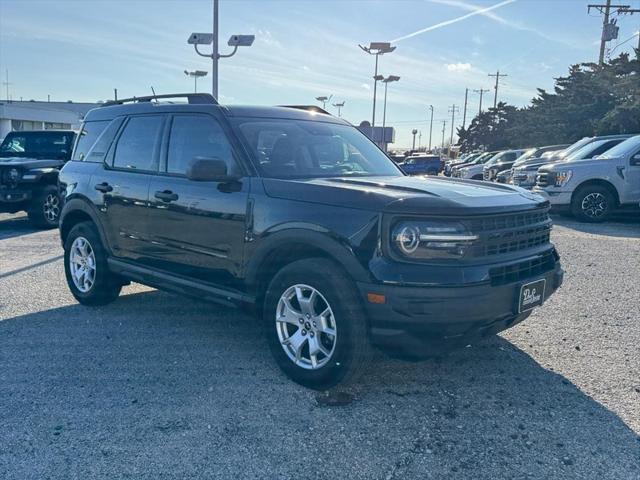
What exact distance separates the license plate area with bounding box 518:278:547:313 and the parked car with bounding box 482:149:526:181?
1884 centimetres

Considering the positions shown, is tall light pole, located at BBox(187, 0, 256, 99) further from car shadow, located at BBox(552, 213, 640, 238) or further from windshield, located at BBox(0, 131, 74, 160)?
car shadow, located at BBox(552, 213, 640, 238)

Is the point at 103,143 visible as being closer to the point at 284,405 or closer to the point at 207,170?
the point at 207,170

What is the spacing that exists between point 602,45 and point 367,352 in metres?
42.3

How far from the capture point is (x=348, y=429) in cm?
317

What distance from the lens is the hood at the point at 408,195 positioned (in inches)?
125

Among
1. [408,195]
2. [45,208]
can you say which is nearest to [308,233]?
[408,195]

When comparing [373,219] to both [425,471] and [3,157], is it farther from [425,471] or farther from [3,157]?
[3,157]

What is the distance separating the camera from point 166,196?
4.42 metres

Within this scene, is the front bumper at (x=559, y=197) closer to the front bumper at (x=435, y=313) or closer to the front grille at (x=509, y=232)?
the front grille at (x=509, y=232)

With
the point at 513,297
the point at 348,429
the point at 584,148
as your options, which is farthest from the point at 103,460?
the point at 584,148

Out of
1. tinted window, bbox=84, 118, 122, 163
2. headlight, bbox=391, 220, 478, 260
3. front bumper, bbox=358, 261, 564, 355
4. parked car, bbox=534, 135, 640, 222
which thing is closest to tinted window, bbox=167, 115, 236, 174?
tinted window, bbox=84, 118, 122, 163

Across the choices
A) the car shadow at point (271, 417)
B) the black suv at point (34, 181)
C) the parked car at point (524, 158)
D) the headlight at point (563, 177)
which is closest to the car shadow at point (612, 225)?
the headlight at point (563, 177)

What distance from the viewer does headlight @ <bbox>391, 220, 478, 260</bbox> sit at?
3.16 metres

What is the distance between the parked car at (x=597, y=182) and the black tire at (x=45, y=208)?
10318 mm
